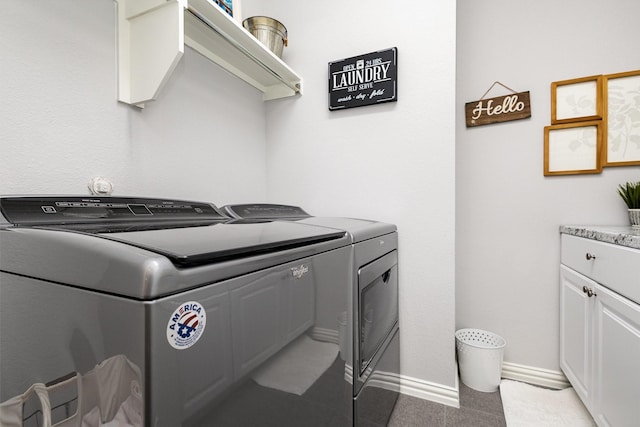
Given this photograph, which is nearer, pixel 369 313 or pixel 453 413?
pixel 369 313

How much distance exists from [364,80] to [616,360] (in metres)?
1.76

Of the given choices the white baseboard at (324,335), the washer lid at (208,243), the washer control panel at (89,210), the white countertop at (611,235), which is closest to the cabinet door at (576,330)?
the white countertop at (611,235)

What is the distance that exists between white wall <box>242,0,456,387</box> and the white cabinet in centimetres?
59

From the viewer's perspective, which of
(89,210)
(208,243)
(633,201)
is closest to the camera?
(208,243)

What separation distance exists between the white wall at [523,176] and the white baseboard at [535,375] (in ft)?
0.15

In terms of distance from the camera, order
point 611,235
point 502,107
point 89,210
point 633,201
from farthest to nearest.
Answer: point 502,107 → point 633,201 → point 611,235 → point 89,210

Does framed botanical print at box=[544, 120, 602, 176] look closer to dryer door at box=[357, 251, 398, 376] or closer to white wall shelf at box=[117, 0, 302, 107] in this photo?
dryer door at box=[357, 251, 398, 376]

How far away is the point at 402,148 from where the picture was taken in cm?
171

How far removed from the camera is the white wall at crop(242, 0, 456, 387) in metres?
1.63

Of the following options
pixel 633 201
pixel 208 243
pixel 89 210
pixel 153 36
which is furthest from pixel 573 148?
pixel 89 210

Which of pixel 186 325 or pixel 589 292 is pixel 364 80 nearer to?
pixel 589 292

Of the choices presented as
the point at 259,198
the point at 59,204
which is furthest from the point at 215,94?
the point at 59,204

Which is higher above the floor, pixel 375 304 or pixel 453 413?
pixel 375 304

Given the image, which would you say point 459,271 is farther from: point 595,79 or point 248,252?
point 248,252
